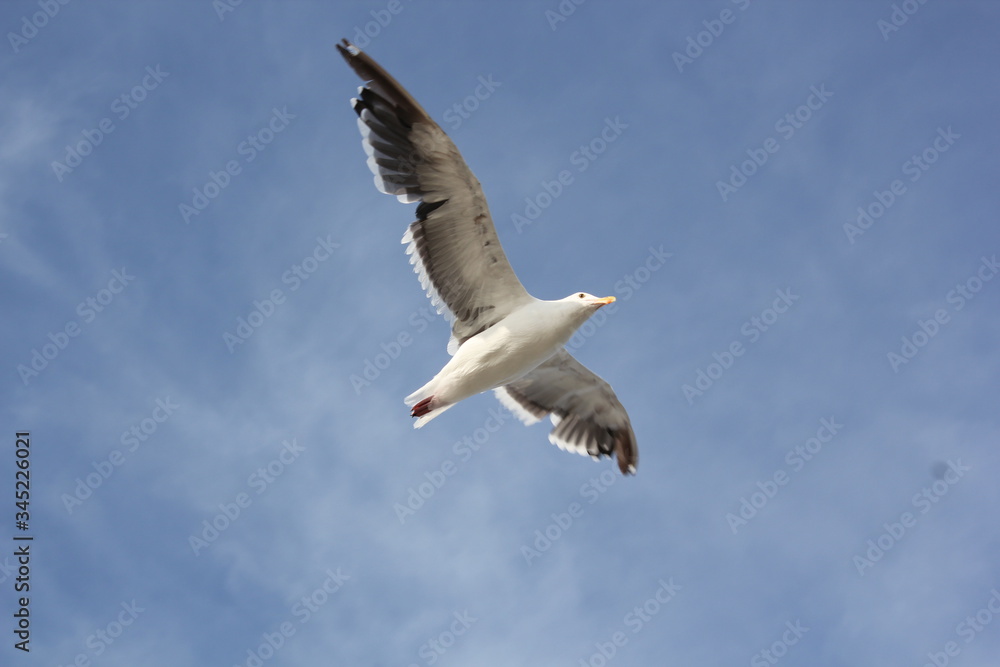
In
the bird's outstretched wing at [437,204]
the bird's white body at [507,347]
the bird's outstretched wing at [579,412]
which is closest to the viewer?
the bird's outstretched wing at [437,204]

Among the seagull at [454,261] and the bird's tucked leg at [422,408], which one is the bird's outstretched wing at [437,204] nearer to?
the seagull at [454,261]

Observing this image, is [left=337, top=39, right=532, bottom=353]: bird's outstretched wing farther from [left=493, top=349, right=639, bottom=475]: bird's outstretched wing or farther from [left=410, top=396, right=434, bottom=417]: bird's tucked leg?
[left=493, top=349, right=639, bottom=475]: bird's outstretched wing

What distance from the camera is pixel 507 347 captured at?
1222 centimetres

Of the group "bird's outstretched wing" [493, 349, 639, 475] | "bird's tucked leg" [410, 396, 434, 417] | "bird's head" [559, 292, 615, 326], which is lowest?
"bird's outstretched wing" [493, 349, 639, 475]

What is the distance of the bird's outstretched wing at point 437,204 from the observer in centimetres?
1158

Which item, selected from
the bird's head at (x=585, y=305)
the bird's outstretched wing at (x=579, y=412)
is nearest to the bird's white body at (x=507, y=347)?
the bird's head at (x=585, y=305)

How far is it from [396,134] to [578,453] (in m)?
6.09

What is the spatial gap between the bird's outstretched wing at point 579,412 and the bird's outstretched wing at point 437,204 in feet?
7.26

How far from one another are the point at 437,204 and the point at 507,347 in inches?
84.2

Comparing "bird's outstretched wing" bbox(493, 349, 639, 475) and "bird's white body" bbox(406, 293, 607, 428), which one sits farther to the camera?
"bird's outstretched wing" bbox(493, 349, 639, 475)

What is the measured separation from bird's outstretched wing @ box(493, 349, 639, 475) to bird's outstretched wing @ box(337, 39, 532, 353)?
221 centimetres

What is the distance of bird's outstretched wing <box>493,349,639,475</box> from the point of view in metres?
14.5

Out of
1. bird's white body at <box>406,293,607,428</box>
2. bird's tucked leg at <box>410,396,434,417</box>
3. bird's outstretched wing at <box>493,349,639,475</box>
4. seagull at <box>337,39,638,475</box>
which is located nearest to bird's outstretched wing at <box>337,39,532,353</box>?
seagull at <box>337,39,638,475</box>

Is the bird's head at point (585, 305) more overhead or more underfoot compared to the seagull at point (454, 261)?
more underfoot
